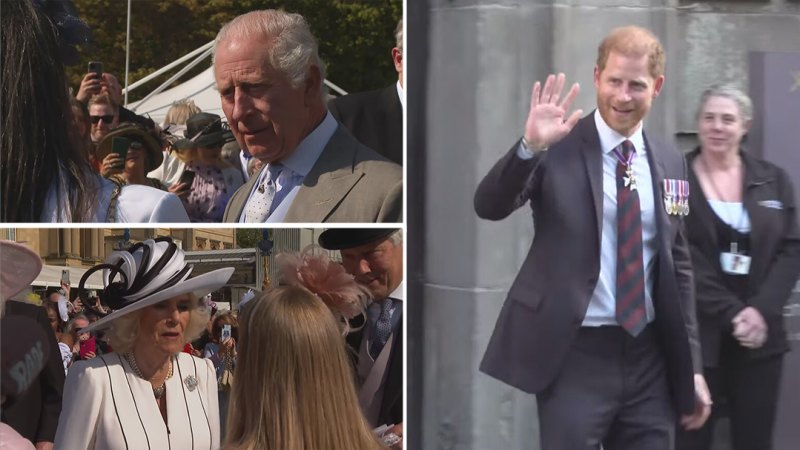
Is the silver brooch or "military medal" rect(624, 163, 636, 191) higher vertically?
"military medal" rect(624, 163, 636, 191)

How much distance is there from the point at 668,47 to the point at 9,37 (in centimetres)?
285

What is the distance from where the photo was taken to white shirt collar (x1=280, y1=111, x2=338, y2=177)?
15.5 feet

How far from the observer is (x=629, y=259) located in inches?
183

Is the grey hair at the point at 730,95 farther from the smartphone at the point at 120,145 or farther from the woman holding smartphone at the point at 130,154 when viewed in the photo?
the smartphone at the point at 120,145

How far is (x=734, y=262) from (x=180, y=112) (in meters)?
2.48

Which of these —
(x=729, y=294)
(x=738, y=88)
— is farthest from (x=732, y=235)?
(x=738, y=88)

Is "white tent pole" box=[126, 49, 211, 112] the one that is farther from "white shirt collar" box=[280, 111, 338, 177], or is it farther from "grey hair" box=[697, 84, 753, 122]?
"grey hair" box=[697, 84, 753, 122]

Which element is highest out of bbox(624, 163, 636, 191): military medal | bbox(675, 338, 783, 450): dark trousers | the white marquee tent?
the white marquee tent

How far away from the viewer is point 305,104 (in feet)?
15.4

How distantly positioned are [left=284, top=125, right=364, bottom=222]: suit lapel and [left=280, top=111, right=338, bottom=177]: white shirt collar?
19mm

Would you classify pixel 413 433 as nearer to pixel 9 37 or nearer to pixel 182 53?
pixel 182 53

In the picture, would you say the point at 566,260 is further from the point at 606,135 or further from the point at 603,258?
A: the point at 606,135

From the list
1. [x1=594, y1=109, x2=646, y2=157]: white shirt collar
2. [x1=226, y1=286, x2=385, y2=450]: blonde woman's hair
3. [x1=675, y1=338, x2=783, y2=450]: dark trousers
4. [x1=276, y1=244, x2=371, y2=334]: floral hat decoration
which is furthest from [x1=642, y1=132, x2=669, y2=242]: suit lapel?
[x1=226, y1=286, x2=385, y2=450]: blonde woman's hair

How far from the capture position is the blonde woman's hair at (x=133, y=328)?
15.6 feet
